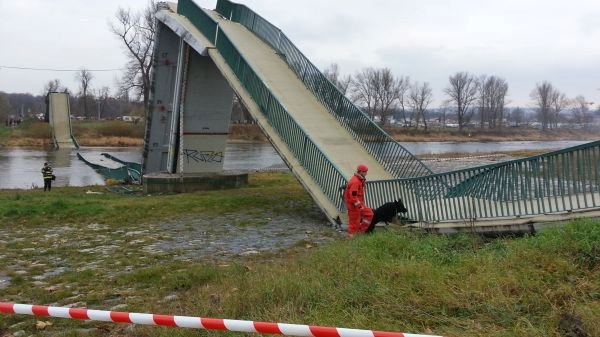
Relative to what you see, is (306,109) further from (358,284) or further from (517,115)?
(517,115)

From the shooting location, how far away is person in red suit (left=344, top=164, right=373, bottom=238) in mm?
9820

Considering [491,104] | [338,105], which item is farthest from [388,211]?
[491,104]

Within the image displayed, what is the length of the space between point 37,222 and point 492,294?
11851mm

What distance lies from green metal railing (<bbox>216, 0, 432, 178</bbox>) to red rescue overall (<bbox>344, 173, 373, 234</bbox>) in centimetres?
386

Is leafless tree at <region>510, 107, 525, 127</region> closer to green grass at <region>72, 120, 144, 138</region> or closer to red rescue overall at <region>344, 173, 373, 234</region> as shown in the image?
green grass at <region>72, 120, 144, 138</region>

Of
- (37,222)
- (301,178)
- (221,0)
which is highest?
(221,0)

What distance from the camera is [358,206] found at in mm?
9859

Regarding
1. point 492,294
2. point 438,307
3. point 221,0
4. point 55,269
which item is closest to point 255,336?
point 438,307

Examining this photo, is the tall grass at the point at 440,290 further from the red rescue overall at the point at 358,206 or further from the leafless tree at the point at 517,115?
the leafless tree at the point at 517,115

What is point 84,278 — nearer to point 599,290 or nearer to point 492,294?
point 492,294

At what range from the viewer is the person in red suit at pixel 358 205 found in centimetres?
982

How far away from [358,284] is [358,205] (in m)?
4.69

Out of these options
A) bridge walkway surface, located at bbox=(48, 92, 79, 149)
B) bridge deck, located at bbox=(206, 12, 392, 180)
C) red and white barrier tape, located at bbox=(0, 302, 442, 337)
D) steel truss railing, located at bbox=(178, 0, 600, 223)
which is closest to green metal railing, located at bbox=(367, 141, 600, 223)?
steel truss railing, located at bbox=(178, 0, 600, 223)

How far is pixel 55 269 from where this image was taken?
7.96 metres
